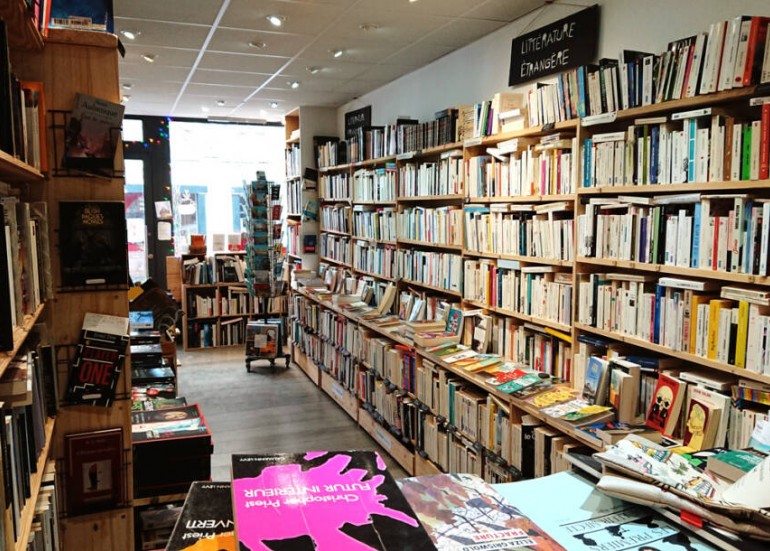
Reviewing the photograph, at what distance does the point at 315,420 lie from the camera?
537 cm

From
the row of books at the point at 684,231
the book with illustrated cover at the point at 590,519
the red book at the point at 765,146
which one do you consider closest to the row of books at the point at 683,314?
the row of books at the point at 684,231

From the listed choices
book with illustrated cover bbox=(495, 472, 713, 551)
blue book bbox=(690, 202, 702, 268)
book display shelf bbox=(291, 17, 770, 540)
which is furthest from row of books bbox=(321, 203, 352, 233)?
book with illustrated cover bbox=(495, 472, 713, 551)

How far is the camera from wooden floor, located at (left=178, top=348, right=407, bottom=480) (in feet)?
15.6

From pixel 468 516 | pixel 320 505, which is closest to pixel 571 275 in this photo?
pixel 468 516

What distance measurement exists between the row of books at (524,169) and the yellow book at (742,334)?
1.04 m

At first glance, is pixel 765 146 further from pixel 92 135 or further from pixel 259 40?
pixel 259 40

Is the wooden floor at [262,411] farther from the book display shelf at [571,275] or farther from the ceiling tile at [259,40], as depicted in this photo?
the ceiling tile at [259,40]

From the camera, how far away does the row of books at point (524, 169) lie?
3082 millimetres

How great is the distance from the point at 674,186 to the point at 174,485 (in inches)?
94.2

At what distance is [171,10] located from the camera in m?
3.56

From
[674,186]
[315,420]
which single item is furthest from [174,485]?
[315,420]

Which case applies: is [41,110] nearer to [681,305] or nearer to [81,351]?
[81,351]

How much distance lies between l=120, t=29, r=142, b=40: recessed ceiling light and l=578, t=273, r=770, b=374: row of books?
329cm

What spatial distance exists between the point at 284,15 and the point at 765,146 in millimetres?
2726
